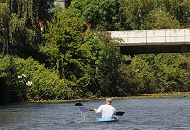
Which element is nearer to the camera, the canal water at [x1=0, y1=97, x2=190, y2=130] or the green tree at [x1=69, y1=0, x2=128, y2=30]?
the canal water at [x1=0, y1=97, x2=190, y2=130]

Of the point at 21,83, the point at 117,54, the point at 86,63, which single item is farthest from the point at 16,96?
the point at 117,54

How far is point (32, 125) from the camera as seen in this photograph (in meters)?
40.2

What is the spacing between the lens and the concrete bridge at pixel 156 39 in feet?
271

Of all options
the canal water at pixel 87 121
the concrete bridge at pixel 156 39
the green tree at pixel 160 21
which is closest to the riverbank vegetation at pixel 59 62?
the concrete bridge at pixel 156 39

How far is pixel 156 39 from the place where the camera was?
83375 mm

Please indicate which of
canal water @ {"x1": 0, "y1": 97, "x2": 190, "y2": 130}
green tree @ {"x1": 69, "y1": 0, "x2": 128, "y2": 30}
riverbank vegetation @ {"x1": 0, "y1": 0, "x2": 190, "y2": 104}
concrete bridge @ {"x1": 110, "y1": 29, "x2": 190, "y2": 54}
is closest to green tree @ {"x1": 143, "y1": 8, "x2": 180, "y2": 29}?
green tree @ {"x1": 69, "y1": 0, "x2": 128, "y2": 30}

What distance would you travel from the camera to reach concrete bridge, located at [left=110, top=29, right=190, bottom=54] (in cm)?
8275

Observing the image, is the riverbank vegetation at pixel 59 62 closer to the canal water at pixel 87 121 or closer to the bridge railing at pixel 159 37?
the bridge railing at pixel 159 37

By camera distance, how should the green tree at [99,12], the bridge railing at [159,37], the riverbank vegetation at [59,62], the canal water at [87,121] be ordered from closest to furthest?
the canal water at [87,121] < the riverbank vegetation at [59,62] < the bridge railing at [159,37] < the green tree at [99,12]

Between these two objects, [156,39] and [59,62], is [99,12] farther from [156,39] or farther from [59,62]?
[59,62]

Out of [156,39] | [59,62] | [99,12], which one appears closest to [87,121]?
[59,62]

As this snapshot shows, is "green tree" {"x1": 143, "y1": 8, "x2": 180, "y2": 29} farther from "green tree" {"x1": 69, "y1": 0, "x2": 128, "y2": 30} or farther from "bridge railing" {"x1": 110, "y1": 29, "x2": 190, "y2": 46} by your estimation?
"bridge railing" {"x1": 110, "y1": 29, "x2": 190, "y2": 46}

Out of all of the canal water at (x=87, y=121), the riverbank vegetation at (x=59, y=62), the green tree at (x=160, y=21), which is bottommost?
the canal water at (x=87, y=121)

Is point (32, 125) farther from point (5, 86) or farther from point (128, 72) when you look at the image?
point (128, 72)
